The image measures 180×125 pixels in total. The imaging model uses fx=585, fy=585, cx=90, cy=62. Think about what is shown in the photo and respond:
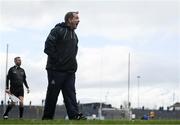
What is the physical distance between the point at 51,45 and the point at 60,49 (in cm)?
25

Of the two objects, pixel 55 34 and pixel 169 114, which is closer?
pixel 55 34

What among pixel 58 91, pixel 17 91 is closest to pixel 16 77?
pixel 17 91

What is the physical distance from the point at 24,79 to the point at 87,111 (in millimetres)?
19957

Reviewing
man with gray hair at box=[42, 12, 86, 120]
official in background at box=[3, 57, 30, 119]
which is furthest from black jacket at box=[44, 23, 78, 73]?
official in background at box=[3, 57, 30, 119]

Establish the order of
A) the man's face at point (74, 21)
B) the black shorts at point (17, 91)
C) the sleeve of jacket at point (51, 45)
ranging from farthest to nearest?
the black shorts at point (17, 91)
the man's face at point (74, 21)
the sleeve of jacket at point (51, 45)

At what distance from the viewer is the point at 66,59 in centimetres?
1108

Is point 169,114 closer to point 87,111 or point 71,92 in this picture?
point 87,111

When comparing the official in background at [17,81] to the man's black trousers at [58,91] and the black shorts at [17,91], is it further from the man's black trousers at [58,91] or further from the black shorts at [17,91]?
the man's black trousers at [58,91]

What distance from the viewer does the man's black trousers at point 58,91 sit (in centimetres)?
1096

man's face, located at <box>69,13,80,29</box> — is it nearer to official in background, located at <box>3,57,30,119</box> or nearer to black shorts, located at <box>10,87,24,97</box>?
official in background, located at <box>3,57,30,119</box>

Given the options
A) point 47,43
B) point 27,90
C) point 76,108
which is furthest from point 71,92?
point 27,90

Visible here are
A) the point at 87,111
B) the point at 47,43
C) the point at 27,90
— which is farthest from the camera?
the point at 87,111

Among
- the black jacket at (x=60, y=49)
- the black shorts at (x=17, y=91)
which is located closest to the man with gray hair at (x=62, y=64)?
the black jacket at (x=60, y=49)

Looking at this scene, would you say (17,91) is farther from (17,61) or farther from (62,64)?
(62,64)
